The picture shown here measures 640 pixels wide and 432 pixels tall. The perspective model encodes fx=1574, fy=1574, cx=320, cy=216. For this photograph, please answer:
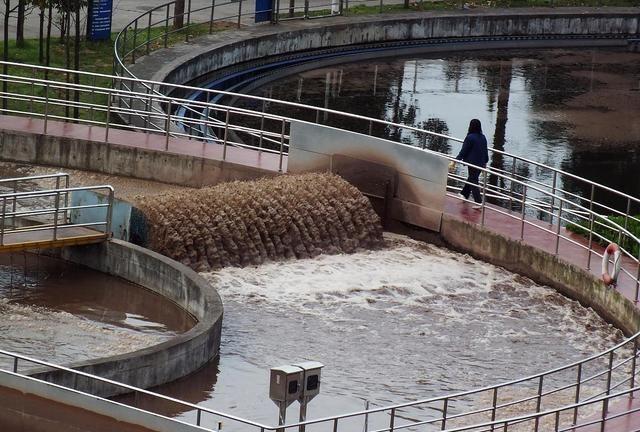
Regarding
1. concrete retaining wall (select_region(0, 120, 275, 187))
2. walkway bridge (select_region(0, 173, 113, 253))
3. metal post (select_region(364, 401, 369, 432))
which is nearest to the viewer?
metal post (select_region(364, 401, 369, 432))

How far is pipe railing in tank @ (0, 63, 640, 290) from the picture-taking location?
20.6m

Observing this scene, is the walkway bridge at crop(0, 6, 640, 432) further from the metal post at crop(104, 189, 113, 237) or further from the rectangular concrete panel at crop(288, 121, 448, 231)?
the rectangular concrete panel at crop(288, 121, 448, 231)

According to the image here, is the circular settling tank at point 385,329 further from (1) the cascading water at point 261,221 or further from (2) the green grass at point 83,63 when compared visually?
(2) the green grass at point 83,63

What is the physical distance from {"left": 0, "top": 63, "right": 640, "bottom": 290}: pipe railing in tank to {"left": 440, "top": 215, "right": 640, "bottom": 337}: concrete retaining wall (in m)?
0.27

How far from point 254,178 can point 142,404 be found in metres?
7.85

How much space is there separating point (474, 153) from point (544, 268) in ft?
8.32

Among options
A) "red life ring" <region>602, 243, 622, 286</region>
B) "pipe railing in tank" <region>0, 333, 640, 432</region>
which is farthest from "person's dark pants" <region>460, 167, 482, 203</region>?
"pipe railing in tank" <region>0, 333, 640, 432</region>

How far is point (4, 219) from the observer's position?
19594 mm

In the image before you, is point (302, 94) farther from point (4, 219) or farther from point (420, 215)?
point (4, 219)

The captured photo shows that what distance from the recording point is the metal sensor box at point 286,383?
12969mm

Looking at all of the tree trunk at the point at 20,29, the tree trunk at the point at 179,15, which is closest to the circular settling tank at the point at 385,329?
the tree trunk at the point at 20,29

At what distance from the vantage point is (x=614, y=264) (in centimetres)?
1891

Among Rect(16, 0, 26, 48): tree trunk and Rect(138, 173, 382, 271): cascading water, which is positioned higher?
Rect(16, 0, 26, 48): tree trunk

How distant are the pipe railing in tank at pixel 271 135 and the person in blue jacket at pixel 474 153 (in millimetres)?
200
